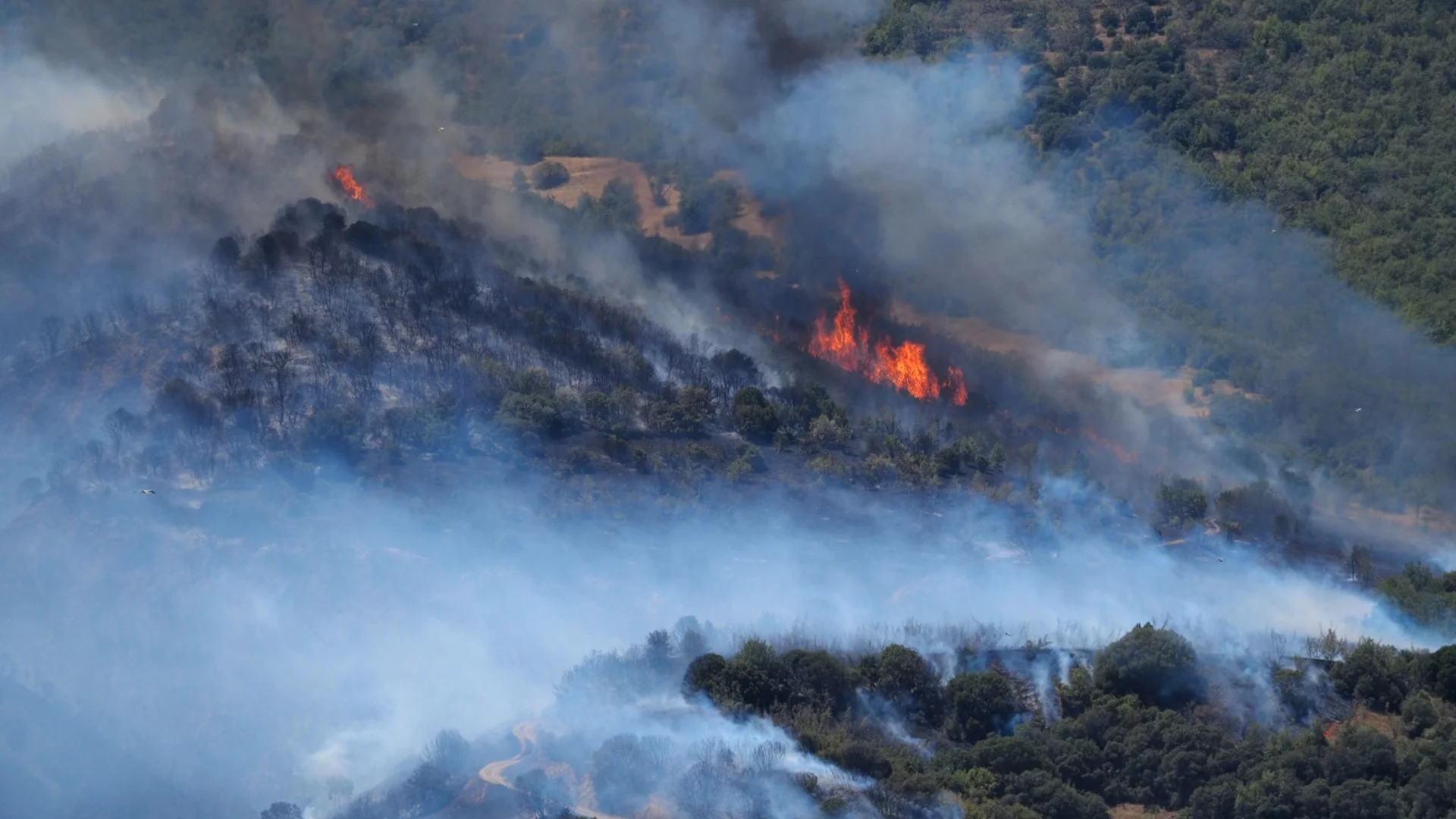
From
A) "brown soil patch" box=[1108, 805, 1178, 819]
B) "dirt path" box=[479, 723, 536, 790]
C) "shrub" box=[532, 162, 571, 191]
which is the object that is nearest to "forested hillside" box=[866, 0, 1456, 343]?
"shrub" box=[532, 162, 571, 191]

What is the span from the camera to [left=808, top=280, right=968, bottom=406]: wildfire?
82812mm

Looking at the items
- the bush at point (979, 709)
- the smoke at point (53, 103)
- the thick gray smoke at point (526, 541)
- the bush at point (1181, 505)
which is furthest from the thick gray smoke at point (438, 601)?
the smoke at point (53, 103)

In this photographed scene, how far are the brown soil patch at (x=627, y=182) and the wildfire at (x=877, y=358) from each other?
7.33 m

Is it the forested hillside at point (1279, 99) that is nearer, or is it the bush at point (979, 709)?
the bush at point (979, 709)

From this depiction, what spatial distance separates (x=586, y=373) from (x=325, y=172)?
24.2m

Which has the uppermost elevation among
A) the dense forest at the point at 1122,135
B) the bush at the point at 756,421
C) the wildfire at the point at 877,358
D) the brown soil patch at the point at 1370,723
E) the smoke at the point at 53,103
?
the smoke at the point at 53,103

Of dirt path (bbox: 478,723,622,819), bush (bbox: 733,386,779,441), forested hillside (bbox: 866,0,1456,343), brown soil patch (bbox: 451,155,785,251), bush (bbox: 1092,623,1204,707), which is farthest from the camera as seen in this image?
brown soil patch (bbox: 451,155,785,251)

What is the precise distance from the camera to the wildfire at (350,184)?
97.4m

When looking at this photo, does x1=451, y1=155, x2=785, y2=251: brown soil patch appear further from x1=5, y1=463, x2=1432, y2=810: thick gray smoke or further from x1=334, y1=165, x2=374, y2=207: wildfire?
x1=5, y1=463, x2=1432, y2=810: thick gray smoke

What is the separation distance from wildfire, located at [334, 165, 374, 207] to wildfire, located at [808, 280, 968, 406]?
936 inches

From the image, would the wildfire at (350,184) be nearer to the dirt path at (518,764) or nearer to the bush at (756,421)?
the bush at (756,421)

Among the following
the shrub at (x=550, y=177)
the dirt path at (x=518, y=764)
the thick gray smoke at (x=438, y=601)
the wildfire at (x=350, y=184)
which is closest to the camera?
the dirt path at (x=518, y=764)

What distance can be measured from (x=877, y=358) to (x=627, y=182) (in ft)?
71.8

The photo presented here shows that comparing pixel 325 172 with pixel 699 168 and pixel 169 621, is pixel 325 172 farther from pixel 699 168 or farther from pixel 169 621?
pixel 169 621
